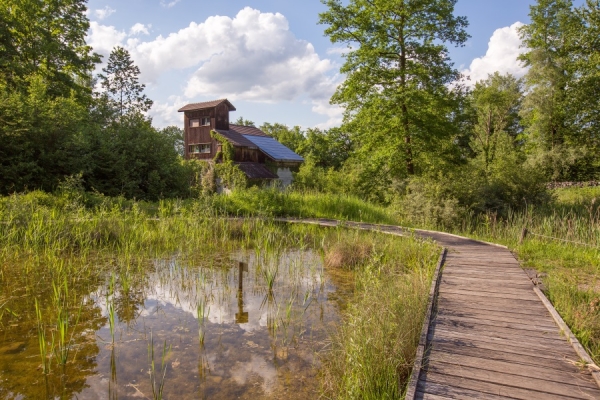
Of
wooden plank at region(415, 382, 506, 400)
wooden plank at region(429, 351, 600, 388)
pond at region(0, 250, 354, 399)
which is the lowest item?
pond at region(0, 250, 354, 399)

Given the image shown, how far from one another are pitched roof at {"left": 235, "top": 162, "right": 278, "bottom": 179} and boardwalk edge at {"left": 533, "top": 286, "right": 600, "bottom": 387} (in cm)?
2258

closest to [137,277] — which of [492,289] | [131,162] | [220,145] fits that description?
[492,289]

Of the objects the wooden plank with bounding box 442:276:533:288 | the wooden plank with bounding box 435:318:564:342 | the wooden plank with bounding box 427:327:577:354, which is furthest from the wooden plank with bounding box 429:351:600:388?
the wooden plank with bounding box 442:276:533:288

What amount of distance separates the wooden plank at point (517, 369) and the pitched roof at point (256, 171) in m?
23.4

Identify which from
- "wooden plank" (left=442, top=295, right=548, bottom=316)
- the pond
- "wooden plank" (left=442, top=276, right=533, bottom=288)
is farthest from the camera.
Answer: "wooden plank" (left=442, top=276, right=533, bottom=288)

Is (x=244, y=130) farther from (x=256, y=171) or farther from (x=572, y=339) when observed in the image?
(x=572, y=339)

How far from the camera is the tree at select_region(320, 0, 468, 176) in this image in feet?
50.6

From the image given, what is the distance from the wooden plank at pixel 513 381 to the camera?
3.08 meters

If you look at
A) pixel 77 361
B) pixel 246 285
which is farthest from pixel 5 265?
pixel 246 285

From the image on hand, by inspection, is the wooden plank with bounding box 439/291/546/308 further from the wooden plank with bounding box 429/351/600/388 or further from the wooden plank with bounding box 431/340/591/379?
the wooden plank with bounding box 429/351/600/388

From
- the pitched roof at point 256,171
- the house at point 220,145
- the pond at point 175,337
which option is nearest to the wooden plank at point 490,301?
the pond at point 175,337

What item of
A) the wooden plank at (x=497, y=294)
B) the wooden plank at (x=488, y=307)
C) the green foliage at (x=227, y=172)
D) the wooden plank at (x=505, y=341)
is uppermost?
the green foliage at (x=227, y=172)

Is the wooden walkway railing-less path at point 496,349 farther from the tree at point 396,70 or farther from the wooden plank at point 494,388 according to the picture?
the tree at point 396,70

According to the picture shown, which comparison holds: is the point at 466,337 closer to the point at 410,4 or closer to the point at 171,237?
the point at 171,237
